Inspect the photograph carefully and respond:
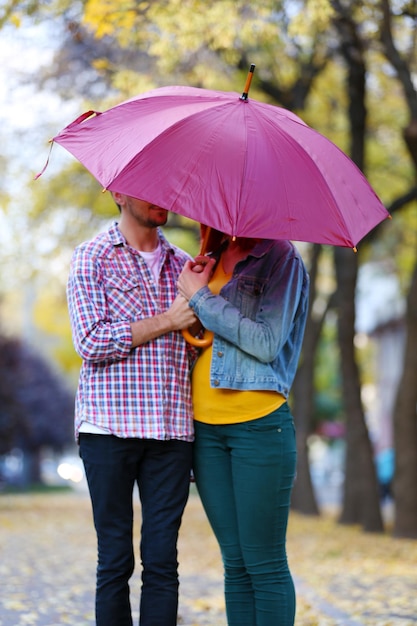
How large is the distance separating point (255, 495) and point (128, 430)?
0.59 m

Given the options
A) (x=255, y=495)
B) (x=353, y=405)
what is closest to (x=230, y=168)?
(x=255, y=495)

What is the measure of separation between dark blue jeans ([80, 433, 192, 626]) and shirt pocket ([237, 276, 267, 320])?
2.03ft

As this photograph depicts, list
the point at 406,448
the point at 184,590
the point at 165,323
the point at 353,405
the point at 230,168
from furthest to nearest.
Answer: the point at 353,405 → the point at 406,448 → the point at 184,590 → the point at 165,323 → the point at 230,168

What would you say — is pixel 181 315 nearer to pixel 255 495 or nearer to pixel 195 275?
pixel 195 275

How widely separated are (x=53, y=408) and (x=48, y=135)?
28533 mm

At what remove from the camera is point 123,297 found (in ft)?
14.5

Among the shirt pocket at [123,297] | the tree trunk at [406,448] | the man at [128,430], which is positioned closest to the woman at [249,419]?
the man at [128,430]

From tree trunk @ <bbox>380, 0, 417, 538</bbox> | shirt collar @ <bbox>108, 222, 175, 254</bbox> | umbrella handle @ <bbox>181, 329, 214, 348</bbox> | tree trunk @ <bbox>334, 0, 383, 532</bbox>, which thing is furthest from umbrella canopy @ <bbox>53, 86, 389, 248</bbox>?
tree trunk @ <bbox>334, 0, 383, 532</bbox>

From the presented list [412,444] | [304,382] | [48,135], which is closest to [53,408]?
[304,382]

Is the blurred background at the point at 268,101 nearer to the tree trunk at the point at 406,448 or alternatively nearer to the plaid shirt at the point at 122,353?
the tree trunk at the point at 406,448

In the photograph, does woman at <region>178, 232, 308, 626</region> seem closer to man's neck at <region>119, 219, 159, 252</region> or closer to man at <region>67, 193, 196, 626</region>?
man at <region>67, 193, 196, 626</region>

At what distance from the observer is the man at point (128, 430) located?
13.9ft

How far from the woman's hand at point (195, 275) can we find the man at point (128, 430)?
2.1 inches

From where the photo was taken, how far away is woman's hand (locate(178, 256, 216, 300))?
14.2 feet
